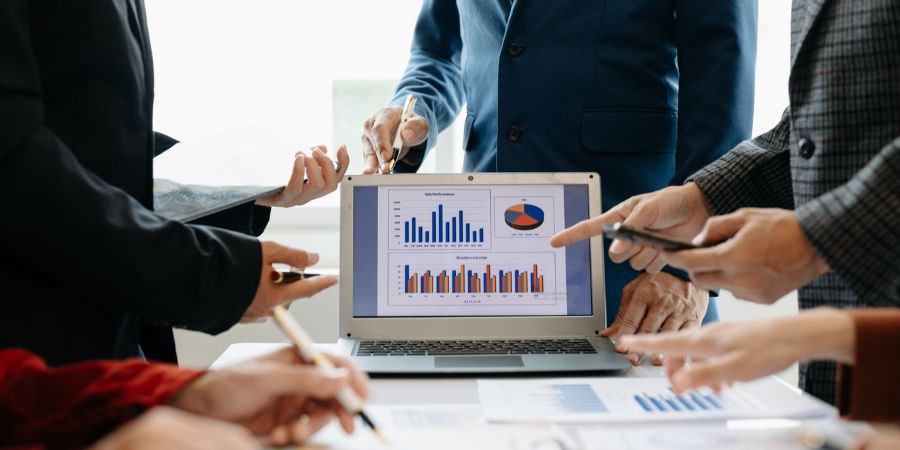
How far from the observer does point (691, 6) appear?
1429mm

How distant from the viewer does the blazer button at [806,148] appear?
971 millimetres

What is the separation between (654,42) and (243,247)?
3.06ft

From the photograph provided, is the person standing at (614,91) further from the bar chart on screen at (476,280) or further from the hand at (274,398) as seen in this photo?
the hand at (274,398)

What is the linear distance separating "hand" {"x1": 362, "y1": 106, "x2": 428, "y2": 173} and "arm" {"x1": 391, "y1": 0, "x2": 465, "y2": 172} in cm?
13

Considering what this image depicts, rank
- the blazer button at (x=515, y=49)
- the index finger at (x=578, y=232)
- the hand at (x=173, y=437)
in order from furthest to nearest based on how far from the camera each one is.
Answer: the blazer button at (x=515, y=49)
the index finger at (x=578, y=232)
the hand at (x=173, y=437)

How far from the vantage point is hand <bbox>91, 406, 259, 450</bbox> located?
1.86ft

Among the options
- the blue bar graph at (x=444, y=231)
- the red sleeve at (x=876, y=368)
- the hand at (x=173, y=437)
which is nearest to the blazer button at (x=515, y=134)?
the blue bar graph at (x=444, y=231)

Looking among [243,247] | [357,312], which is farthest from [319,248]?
[243,247]

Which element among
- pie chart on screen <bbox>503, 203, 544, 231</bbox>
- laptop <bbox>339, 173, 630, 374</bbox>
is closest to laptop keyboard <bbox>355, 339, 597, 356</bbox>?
laptop <bbox>339, 173, 630, 374</bbox>

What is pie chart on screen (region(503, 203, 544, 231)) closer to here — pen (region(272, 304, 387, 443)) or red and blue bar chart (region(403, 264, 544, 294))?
red and blue bar chart (region(403, 264, 544, 294))

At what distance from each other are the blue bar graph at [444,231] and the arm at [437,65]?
426mm

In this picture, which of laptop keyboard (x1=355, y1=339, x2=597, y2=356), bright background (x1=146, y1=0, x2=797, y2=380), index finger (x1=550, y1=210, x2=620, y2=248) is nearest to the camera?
index finger (x1=550, y1=210, x2=620, y2=248)

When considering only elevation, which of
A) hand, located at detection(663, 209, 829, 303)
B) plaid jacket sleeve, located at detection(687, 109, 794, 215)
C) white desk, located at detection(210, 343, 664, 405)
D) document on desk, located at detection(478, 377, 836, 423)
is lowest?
white desk, located at detection(210, 343, 664, 405)

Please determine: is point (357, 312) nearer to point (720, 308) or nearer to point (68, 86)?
point (68, 86)
